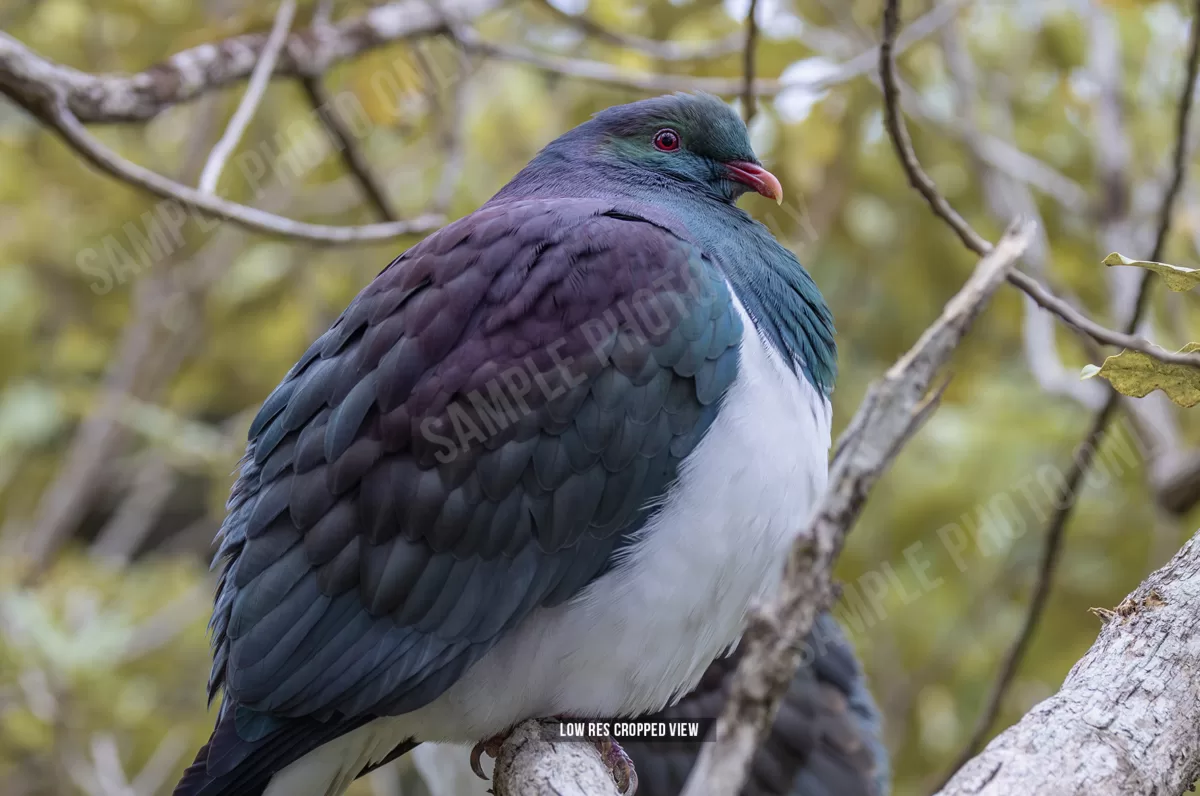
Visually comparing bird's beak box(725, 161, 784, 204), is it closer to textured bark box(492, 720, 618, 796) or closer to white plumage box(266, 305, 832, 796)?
white plumage box(266, 305, 832, 796)

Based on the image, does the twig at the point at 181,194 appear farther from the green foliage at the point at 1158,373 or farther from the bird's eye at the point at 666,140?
the green foliage at the point at 1158,373

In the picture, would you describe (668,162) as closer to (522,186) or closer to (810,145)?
(522,186)

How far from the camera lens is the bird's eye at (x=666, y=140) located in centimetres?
352

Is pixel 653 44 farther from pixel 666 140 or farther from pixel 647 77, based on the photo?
pixel 666 140

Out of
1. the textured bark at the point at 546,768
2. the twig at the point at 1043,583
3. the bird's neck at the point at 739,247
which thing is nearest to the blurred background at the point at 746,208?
the twig at the point at 1043,583

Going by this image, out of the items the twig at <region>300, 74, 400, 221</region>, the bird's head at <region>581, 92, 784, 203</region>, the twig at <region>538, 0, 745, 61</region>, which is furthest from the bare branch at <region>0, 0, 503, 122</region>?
the bird's head at <region>581, 92, 784, 203</region>

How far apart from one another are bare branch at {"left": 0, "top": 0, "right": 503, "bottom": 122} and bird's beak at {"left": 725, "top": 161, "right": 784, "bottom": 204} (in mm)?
1448

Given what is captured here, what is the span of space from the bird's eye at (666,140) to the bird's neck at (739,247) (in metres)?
0.12

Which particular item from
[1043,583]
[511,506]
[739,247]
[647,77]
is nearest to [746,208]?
[647,77]

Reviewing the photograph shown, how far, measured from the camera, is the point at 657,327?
2.73 m

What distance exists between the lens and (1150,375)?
2.09 metres

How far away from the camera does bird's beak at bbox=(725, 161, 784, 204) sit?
11.4 ft

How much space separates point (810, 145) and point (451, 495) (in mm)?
2622

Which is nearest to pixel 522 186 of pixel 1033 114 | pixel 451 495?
pixel 451 495
